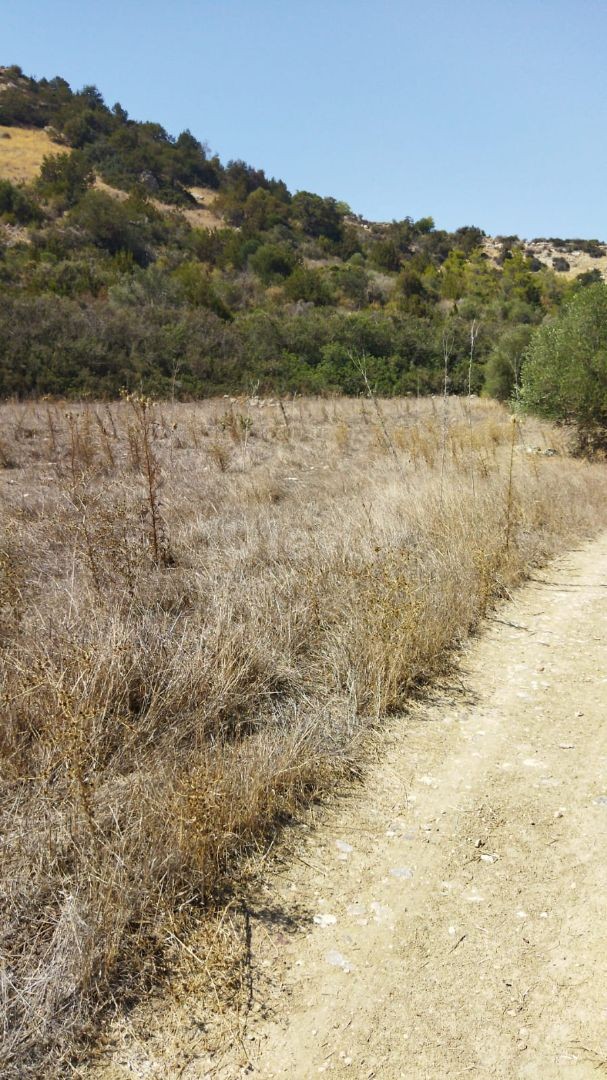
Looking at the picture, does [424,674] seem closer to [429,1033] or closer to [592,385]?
[429,1033]

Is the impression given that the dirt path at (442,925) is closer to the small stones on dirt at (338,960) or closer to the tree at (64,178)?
the small stones on dirt at (338,960)

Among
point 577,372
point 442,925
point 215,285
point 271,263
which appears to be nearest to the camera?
point 442,925

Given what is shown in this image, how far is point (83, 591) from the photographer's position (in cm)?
396

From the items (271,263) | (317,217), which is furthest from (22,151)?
(271,263)

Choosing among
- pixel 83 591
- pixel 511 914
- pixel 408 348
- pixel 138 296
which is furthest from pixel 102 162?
pixel 511 914

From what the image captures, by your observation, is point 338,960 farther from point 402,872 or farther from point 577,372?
point 577,372

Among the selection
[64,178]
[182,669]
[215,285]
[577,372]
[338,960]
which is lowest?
[338,960]

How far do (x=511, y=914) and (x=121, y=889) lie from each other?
1309mm

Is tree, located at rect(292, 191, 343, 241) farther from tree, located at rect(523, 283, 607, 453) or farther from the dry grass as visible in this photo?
tree, located at rect(523, 283, 607, 453)

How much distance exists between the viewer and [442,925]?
2.32 meters

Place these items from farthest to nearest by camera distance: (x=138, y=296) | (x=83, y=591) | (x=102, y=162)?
(x=102, y=162) < (x=138, y=296) < (x=83, y=591)

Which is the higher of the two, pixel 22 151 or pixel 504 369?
pixel 22 151

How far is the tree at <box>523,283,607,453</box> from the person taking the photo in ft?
39.5

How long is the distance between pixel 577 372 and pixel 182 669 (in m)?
10.9
